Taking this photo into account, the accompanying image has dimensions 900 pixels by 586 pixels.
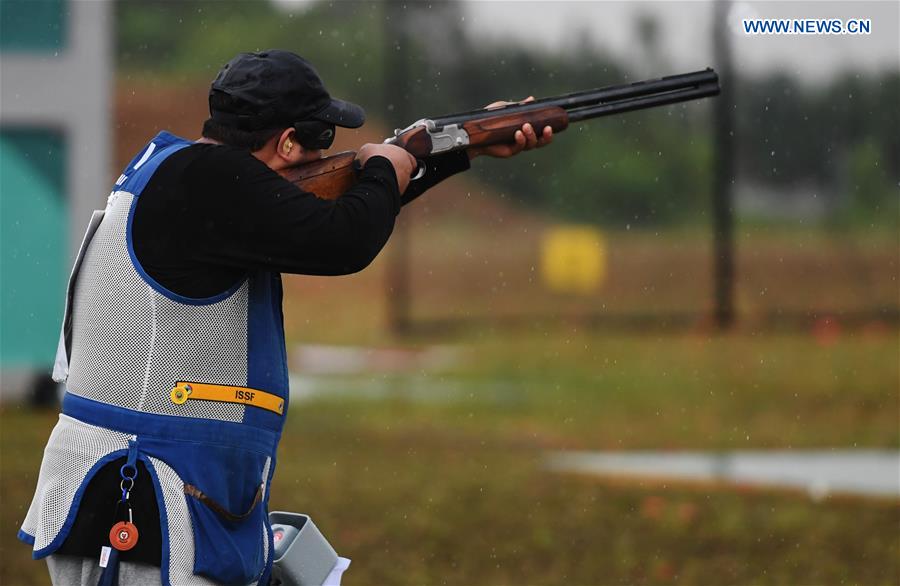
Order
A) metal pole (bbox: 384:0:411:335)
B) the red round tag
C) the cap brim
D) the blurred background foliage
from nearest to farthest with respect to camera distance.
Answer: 1. the red round tag
2. the cap brim
3. metal pole (bbox: 384:0:411:335)
4. the blurred background foliage

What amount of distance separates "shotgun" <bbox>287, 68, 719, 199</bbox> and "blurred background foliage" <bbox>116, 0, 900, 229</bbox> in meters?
14.8

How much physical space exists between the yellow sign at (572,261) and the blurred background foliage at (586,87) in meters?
1.04

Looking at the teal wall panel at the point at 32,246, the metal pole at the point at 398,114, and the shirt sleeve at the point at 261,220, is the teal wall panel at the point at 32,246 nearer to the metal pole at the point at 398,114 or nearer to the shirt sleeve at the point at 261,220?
the shirt sleeve at the point at 261,220

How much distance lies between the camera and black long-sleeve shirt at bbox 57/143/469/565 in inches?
114

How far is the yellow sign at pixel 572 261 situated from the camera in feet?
76.3

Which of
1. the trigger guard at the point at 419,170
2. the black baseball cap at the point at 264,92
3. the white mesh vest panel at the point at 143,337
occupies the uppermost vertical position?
the black baseball cap at the point at 264,92

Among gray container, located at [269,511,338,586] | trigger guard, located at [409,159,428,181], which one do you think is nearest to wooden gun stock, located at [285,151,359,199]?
trigger guard, located at [409,159,428,181]

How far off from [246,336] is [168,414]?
0.23 meters

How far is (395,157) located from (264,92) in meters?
0.41

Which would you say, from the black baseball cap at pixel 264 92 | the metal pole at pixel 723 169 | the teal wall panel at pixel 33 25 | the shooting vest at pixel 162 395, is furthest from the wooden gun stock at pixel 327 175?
the metal pole at pixel 723 169

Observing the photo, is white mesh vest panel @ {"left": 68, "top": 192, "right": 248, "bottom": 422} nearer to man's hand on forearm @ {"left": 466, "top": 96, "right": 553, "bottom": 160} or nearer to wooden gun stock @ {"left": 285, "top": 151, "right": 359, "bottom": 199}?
wooden gun stock @ {"left": 285, "top": 151, "right": 359, "bottom": 199}

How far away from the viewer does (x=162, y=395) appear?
2939 millimetres

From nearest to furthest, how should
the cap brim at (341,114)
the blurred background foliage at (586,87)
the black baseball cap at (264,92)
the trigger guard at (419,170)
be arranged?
the black baseball cap at (264,92), the cap brim at (341,114), the trigger guard at (419,170), the blurred background foliage at (586,87)

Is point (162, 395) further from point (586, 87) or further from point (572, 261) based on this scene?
point (572, 261)
